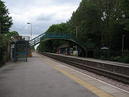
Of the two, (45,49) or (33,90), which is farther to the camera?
(45,49)

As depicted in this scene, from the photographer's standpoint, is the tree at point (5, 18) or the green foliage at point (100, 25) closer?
the green foliage at point (100, 25)

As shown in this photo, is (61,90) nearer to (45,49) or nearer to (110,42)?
(110,42)

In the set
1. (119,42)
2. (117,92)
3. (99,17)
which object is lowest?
(117,92)

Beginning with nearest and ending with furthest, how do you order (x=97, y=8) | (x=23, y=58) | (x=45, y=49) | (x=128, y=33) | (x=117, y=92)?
(x=117, y=92) → (x=23, y=58) → (x=128, y=33) → (x=97, y=8) → (x=45, y=49)

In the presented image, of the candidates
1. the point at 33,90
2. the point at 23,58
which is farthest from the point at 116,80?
the point at 23,58

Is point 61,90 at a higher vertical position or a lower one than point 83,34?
lower

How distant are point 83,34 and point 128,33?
53.7 ft

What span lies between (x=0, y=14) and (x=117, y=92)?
61065 millimetres

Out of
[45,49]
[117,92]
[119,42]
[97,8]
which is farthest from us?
[45,49]

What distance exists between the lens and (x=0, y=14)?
6931cm

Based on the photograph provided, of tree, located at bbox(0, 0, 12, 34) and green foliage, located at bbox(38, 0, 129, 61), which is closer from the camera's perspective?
green foliage, located at bbox(38, 0, 129, 61)

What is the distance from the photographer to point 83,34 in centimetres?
7625

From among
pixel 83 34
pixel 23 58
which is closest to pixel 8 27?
pixel 83 34

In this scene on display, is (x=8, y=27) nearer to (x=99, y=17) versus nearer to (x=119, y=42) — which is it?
(x=99, y=17)
